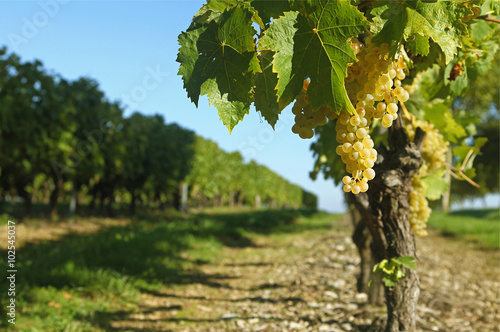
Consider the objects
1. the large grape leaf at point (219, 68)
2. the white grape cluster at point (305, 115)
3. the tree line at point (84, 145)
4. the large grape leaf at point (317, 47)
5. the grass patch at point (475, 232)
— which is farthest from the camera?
the tree line at point (84, 145)

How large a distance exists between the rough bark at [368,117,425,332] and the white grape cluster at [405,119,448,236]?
10.5 inches

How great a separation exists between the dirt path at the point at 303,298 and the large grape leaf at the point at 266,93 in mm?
2613

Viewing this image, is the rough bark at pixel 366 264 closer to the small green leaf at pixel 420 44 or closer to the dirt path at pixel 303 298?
the dirt path at pixel 303 298

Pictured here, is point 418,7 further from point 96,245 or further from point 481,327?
point 96,245

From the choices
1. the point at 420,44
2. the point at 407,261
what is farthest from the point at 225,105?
the point at 407,261

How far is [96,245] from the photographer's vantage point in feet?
23.1

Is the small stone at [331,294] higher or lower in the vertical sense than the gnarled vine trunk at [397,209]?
lower

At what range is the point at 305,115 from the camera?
1514 millimetres

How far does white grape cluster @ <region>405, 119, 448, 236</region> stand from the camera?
2.73m

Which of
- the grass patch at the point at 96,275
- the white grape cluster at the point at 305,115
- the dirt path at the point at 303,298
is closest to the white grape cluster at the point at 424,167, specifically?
the dirt path at the point at 303,298

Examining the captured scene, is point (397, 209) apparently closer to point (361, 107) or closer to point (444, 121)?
point (444, 121)

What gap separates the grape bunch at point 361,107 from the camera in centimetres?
145

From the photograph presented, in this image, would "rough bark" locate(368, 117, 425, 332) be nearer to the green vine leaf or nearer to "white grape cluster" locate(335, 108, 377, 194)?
the green vine leaf

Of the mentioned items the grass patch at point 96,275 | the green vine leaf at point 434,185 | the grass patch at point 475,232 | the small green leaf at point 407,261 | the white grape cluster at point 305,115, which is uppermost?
the white grape cluster at point 305,115
